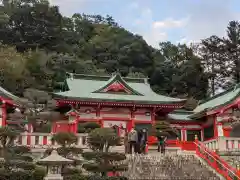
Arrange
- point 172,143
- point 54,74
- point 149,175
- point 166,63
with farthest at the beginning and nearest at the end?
point 166,63, point 54,74, point 172,143, point 149,175

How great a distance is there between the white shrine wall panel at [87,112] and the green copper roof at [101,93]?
1001mm

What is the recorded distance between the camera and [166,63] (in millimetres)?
64250

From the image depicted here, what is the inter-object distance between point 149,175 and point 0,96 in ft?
35.8

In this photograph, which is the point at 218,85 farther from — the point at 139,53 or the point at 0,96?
the point at 0,96

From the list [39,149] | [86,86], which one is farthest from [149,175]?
[86,86]

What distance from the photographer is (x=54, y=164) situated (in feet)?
47.0

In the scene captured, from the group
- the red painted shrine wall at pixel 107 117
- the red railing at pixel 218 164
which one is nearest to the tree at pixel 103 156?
the red railing at pixel 218 164

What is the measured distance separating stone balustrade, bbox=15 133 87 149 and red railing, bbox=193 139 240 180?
21.2 feet

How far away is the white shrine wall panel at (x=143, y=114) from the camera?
29297 millimetres

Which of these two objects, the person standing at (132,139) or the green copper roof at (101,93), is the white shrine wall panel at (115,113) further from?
the person standing at (132,139)

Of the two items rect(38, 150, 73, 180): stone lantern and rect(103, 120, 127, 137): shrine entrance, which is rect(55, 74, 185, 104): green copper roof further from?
rect(38, 150, 73, 180): stone lantern

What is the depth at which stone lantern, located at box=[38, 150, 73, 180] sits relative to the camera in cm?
1417

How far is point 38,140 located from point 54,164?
21.5 feet

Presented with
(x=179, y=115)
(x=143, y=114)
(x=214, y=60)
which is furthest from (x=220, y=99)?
(x=214, y=60)
